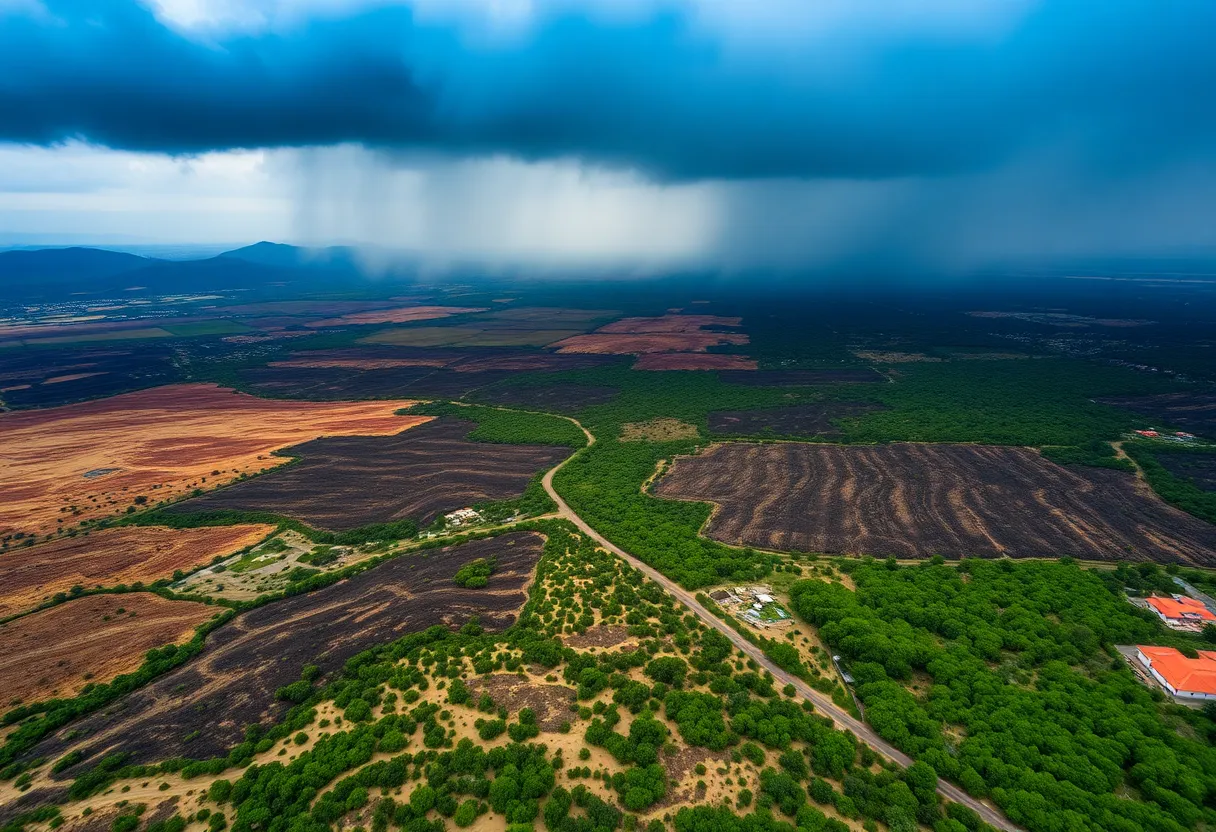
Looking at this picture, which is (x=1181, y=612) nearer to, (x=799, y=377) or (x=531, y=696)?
(x=531, y=696)

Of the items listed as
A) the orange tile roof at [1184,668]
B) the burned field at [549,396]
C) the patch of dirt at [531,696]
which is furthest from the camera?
the burned field at [549,396]

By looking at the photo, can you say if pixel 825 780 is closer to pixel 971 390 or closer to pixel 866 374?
pixel 971 390

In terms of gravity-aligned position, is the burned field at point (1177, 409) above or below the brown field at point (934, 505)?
above

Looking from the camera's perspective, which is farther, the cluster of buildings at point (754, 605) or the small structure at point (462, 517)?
the small structure at point (462, 517)

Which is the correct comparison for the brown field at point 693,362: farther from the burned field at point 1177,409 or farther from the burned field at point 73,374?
the burned field at point 73,374

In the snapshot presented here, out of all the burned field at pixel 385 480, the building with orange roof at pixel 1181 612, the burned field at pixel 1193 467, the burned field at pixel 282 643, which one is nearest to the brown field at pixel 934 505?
the burned field at pixel 1193 467
